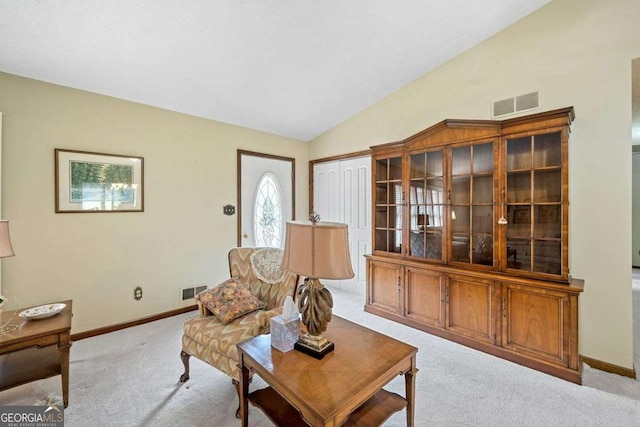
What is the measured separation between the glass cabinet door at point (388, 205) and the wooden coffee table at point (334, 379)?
185 centimetres

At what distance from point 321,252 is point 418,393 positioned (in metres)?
1.47

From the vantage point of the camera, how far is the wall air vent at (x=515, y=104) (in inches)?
103

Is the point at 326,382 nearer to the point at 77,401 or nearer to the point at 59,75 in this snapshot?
the point at 77,401

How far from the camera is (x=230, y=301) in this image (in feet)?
6.94

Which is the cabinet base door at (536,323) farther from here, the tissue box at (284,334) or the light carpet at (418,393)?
the tissue box at (284,334)

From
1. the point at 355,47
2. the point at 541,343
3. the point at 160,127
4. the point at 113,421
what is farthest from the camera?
the point at 160,127

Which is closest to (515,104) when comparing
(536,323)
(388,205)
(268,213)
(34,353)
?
(388,205)

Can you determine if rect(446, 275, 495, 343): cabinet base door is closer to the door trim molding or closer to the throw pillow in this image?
the throw pillow

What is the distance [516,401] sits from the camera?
6.25ft

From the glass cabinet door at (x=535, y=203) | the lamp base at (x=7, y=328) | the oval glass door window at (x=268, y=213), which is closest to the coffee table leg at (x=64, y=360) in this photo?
the lamp base at (x=7, y=328)

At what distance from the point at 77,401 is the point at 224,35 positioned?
114 inches

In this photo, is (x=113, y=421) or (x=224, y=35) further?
(x=224, y=35)

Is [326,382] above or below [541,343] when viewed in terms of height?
above

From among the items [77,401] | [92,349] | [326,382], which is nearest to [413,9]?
[326,382]
